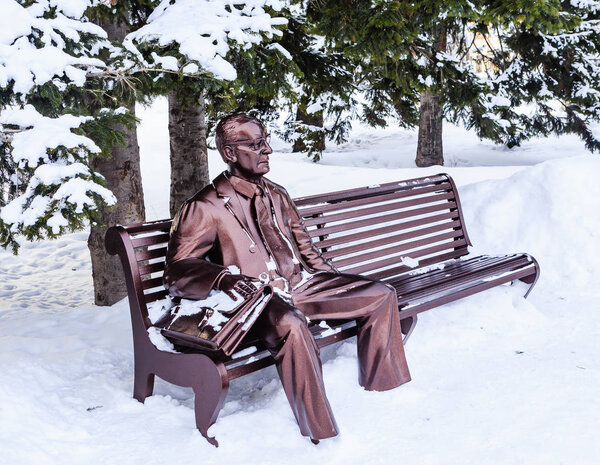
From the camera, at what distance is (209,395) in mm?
3066

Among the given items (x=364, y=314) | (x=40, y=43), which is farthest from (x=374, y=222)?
(x=40, y=43)

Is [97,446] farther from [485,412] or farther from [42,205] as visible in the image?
[485,412]

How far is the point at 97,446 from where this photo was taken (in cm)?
310

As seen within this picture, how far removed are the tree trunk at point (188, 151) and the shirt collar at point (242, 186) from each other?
3.45 m

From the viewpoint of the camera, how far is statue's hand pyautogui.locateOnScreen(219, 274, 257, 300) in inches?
122

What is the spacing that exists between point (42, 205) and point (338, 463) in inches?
71.2

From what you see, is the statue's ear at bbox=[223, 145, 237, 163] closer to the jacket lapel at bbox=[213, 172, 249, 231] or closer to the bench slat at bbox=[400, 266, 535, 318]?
the jacket lapel at bbox=[213, 172, 249, 231]

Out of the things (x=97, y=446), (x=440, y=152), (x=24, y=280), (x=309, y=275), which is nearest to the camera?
(x=97, y=446)

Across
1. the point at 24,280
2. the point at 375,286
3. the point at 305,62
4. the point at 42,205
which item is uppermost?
the point at 305,62

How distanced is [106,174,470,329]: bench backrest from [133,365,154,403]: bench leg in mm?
267

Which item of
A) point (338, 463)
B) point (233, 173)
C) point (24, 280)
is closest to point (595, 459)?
point (338, 463)

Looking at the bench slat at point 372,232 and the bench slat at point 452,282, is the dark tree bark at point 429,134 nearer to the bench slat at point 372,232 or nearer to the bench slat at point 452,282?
the bench slat at point 372,232

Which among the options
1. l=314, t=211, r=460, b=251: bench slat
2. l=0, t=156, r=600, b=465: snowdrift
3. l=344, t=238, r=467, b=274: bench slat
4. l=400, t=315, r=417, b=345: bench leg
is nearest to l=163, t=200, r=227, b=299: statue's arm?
l=0, t=156, r=600, b=465: snowdrift

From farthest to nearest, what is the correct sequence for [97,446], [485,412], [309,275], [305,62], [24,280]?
[24,280] < [305,62] < [309,275] < [485,412] < [97,446]
